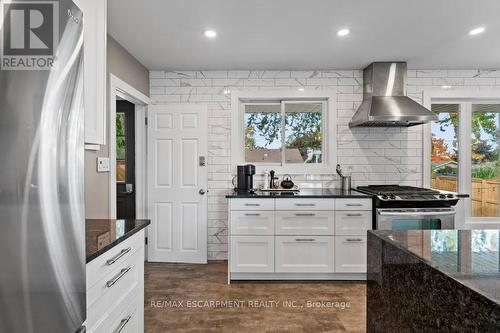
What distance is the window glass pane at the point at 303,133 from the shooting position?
3.92m

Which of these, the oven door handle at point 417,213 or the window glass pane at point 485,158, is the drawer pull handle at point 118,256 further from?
the window glass pane at point 485,158

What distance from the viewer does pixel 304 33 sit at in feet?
8.95

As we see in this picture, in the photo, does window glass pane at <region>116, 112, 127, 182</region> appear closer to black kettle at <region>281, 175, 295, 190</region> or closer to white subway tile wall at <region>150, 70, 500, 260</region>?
white subway tile wall at <region>150, 70, 500, 260</region>

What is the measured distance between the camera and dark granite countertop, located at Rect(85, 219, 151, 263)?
1221 millimetres

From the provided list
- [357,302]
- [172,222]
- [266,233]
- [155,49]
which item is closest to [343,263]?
[357,302]

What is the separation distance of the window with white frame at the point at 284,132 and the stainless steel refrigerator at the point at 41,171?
3044mm

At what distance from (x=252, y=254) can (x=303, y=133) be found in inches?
69.3

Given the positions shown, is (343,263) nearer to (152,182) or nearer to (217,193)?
(217,193)

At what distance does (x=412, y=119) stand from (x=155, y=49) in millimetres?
2867

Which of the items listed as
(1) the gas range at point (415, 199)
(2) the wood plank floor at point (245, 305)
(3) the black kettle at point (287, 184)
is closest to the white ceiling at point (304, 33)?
(3) the black kettle at point (287, 184)

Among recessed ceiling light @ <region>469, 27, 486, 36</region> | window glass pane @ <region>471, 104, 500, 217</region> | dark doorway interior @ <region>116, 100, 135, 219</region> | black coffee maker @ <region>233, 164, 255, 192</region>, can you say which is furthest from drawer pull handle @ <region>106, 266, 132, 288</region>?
window glass pane @ <region>471, 104, 500, 217</region>

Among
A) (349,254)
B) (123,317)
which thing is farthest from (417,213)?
(123,317)

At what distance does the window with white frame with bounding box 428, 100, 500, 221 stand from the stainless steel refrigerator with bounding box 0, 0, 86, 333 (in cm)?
416

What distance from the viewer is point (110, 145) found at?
9.13ft
